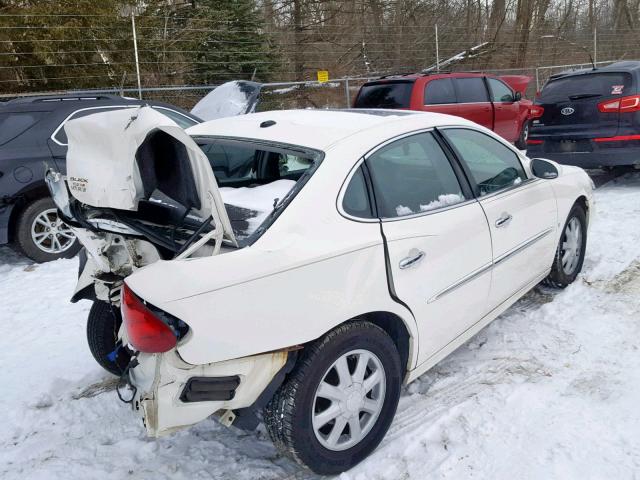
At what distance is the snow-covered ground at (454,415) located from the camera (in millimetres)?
2717

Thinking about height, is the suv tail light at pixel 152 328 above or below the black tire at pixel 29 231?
above

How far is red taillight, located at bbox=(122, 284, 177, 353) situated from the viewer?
2.17 m

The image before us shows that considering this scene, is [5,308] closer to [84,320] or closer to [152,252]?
[84,320]

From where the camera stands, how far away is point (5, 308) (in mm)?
4801

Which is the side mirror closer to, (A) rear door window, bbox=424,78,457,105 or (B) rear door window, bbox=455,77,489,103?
(A) rear door window, bbox=424,78,457,105

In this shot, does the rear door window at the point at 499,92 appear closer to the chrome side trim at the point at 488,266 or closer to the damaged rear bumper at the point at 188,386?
the chrome side trim at the point at 488,266

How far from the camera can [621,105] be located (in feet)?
24.2

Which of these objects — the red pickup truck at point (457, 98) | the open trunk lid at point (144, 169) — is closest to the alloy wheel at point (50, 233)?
the open trunk lid at point (144, 169)

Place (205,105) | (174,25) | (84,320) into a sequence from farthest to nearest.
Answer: (174,25) < (205,105) < (84,320)

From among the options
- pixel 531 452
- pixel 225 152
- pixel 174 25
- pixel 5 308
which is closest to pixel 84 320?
pixel 5 308

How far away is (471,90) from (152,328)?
9.28 meters

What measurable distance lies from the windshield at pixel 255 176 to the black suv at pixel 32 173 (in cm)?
304

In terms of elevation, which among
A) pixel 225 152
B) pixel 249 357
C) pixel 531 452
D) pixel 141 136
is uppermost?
pixel 141 136

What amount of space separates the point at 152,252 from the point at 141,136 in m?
0.52
